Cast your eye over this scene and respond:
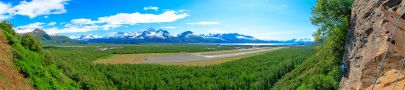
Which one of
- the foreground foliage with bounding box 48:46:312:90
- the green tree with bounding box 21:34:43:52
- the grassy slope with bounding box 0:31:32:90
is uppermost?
the green tree with bounding box 21:34:43:52

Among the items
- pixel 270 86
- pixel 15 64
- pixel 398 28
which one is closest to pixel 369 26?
pixel 398 28

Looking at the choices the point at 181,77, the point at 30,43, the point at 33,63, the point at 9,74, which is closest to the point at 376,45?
the point at 9,74

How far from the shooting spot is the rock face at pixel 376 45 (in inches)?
957

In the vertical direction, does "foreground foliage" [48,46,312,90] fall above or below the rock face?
below

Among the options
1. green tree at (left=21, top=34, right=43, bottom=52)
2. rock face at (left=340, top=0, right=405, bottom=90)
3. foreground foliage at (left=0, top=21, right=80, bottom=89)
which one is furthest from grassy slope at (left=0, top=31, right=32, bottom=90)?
rock face at (left=340, top=0, right=405, bottom=90)

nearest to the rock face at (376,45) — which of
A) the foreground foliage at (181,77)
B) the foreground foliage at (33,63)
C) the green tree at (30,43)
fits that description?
the foreground foliage at (33,63)

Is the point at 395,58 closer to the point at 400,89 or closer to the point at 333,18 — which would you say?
the point at 400,89

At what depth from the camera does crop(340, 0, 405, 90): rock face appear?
24.3 metres

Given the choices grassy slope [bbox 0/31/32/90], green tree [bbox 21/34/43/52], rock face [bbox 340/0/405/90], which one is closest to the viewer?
rock face [bbox 340/0/405/90]

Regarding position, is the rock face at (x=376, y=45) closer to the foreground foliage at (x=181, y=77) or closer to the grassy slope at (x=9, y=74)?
the grassy slope at (x=9, y=74)

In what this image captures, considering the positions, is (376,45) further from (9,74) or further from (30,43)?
(30,43)

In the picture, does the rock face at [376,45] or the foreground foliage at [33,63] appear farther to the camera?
the foreground foliage at [33,63]

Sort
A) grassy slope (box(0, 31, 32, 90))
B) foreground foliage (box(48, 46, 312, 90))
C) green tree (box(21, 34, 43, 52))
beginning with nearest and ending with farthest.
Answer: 1. grassy slope (box(0, 31, 32, 90))
2. green tree (box(21, 34, 43, 52))
3. foreground foliage (box(48, 46, 312, 90))

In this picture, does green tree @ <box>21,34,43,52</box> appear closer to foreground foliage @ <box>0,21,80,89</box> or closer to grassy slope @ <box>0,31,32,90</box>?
foreground foliage @ <box>0,21,80,89</box>
